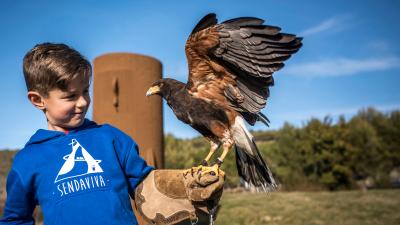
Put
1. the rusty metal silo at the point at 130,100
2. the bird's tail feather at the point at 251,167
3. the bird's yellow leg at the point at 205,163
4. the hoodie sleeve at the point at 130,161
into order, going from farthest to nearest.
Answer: the rusty metal silo at the point at 130,100, the bird's tail feather at the point at 251,167, the bird's yellow leg at the point at 205,163, the hoodie sleeve at the point at 130,161

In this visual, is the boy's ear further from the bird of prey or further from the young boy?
the bird of prey

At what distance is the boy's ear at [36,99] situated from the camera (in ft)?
5.57

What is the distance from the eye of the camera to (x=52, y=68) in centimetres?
162

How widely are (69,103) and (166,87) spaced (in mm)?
1424

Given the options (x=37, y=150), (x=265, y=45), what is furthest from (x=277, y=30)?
(x=37, y=150)

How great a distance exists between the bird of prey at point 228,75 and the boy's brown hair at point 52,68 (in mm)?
1182

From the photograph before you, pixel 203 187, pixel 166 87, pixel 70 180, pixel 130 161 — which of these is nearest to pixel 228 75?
pixel 166 87

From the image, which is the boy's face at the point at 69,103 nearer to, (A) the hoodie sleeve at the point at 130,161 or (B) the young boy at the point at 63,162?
(B) the young boy at the point at 63,162

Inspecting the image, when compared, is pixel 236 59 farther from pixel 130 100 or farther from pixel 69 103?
Answer: pixel 130 100

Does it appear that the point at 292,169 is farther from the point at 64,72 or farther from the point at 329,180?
the point at 64,72

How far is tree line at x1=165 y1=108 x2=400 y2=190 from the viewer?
29.1 metres

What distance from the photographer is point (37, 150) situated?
66.2 inches

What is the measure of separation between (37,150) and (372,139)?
36630mm

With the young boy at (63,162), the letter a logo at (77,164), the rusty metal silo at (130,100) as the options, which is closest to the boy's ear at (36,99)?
the young boy at (63,162)
